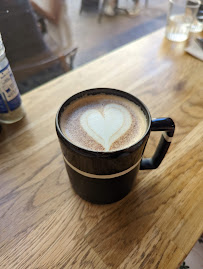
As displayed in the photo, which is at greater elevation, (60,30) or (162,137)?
(162,137)

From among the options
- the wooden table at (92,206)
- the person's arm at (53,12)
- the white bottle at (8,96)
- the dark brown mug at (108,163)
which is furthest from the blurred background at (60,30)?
the dark brown mug at (108,163)

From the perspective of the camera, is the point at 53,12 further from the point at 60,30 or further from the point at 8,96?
the point at 8,96

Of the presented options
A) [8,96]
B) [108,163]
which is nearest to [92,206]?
[108,163]

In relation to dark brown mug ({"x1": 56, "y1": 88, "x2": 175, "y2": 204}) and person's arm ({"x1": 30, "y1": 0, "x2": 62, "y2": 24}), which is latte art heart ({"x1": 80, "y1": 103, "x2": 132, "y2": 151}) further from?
person's arm ({"x1": 30, "y1": 0, "x2": 62, "y2": 24})

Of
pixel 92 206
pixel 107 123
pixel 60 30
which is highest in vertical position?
pixel 107 123

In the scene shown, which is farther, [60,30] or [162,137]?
[60,30]

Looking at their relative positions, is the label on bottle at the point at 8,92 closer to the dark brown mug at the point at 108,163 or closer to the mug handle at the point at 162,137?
the dark brown mug at the point at 108,163
